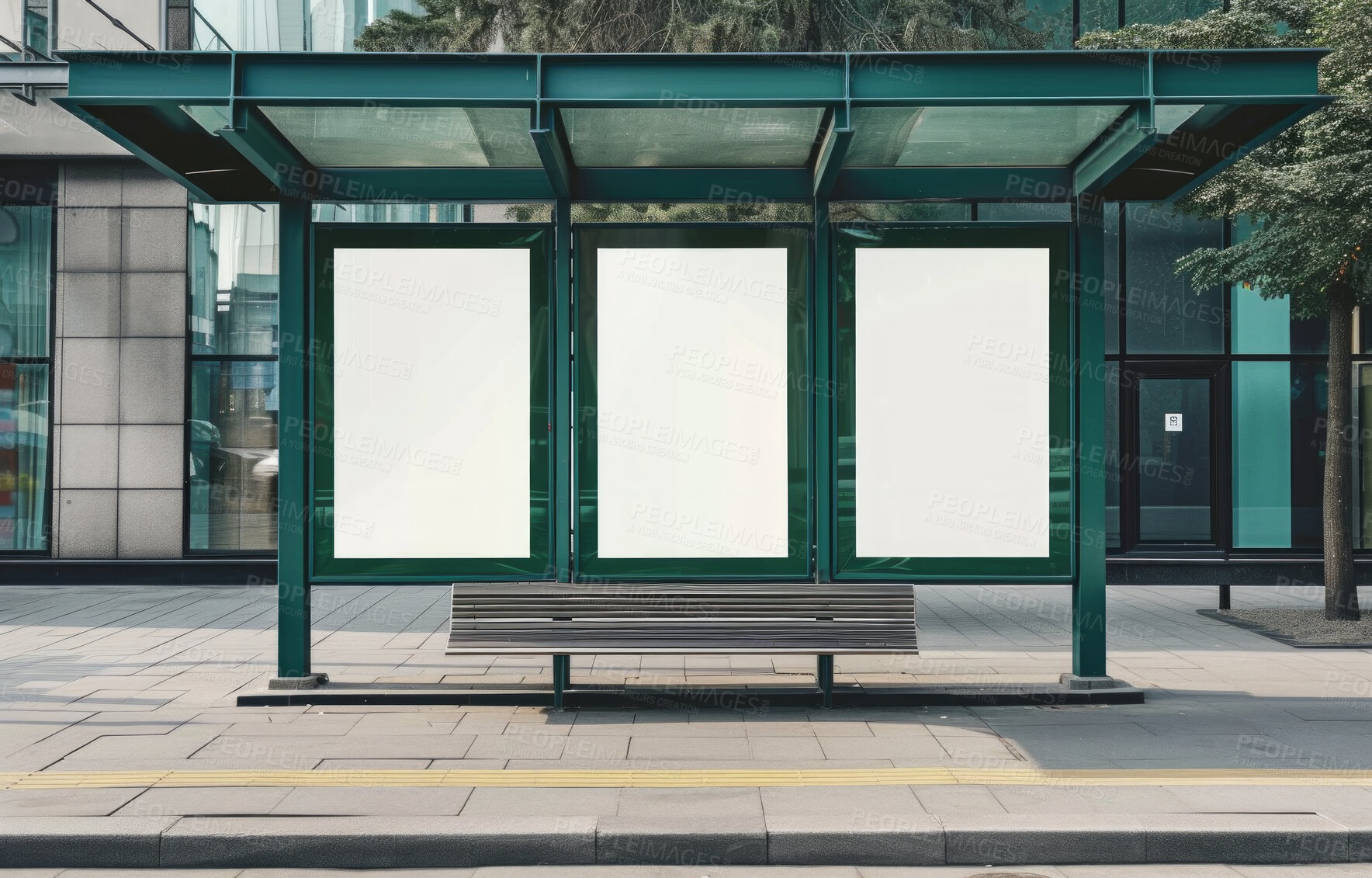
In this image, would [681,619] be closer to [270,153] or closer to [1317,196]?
[270,153]

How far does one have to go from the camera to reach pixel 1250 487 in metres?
14.4

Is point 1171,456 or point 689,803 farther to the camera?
point 1171,456

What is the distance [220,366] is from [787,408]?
31.7 ft

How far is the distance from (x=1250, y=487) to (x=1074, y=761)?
10.3 metres

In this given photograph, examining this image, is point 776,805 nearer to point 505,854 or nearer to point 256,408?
point 505,854

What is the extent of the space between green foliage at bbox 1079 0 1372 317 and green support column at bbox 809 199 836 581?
387 cm

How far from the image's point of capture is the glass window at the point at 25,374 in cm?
1391

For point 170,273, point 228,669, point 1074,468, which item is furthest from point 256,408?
point 1074,468

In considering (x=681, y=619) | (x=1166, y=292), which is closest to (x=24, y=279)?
(x=681, y=619)

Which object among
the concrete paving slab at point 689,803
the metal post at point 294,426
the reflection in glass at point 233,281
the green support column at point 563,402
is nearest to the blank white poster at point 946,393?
the green support column at point 563,402

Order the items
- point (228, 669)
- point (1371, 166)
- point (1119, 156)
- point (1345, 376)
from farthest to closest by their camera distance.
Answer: point (1345, 376) → point (1371, 166) → point (228, 669) → point (1119, 156)

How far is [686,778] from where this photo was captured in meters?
5.40

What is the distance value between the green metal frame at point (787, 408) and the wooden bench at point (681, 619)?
0.62 ft

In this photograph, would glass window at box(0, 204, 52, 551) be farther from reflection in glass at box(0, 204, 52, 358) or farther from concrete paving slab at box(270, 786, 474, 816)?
concrete paving slab at box(270, 786, 474, 816)
